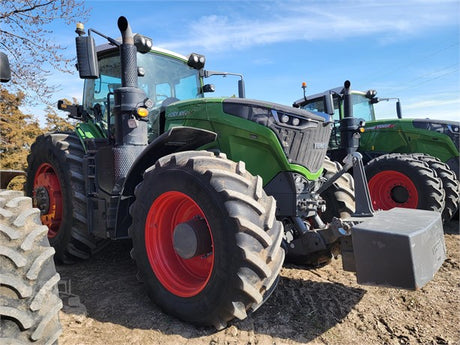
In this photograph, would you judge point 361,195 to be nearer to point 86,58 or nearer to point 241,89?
point 241,89

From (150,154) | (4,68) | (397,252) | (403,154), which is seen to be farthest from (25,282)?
(403,154)

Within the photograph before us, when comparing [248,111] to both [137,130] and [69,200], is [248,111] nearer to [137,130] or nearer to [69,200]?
[137,130]

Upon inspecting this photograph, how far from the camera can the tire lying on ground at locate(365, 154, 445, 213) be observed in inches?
211

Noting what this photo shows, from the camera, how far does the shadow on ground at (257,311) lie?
2551 millimetres

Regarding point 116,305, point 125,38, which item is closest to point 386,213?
point 116,305

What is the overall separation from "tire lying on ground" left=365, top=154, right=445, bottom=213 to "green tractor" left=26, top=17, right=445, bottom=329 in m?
2.01

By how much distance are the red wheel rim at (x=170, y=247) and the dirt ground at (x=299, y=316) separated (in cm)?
29

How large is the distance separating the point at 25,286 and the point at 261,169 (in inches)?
77.3


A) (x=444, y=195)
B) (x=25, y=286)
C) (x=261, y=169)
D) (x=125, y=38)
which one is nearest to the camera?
(x=25, y=286)

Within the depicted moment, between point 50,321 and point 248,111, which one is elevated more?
point 248,111

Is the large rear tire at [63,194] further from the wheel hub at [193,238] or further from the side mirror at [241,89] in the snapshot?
the side mirror at [241,89]

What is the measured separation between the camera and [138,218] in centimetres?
290

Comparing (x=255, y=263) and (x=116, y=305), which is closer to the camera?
(x=255, y=263)

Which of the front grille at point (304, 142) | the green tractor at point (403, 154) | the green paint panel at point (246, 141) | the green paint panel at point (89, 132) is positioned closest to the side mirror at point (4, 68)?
the green paint panel at point (246, 141)
